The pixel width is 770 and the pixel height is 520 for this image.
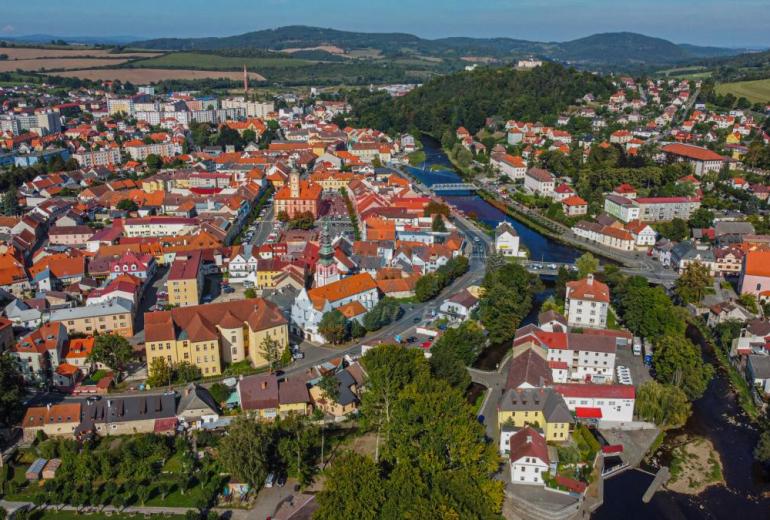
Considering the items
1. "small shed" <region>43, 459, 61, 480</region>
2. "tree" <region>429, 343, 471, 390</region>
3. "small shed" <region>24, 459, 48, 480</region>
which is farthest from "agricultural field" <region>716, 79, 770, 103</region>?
"small shed" <region>24, 459, 48, 480</region>

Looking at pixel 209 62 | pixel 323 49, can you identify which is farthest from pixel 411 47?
pixel 209 62

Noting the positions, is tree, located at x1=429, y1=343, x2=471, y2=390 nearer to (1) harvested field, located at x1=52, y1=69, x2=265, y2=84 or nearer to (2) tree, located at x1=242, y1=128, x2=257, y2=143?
(2) tree, located at x1=242, y1=128, x2=257, y2=143

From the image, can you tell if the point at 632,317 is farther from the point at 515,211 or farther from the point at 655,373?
the point at 515,211

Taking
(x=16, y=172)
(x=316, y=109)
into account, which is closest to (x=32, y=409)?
(x=16, y=172)

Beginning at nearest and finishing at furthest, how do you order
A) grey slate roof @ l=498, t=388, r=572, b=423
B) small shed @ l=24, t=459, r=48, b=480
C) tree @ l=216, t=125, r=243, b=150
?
small shed @ l=24, t=459, r=48, b=480 < grey slate roof @ l=498, t=388, r=572, b=423 < tree @ l=216, t=125, r=243, b=150

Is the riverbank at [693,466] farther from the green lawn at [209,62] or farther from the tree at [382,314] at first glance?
the green lawn at [209,62]

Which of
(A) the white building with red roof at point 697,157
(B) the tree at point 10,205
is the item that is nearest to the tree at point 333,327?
(B) the tree at point 10,205
